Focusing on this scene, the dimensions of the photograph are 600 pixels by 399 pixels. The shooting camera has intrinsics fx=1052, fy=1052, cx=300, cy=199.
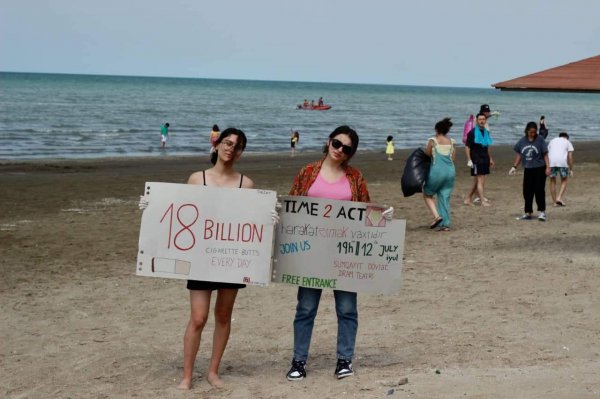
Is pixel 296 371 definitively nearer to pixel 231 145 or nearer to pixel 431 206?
pixel 231 145

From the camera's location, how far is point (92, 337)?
352 inches

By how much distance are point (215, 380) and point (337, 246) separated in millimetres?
1246

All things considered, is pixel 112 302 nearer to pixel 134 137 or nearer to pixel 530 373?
pixel 530 373

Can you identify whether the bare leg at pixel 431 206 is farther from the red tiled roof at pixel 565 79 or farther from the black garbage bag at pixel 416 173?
the red tiled roof at pixel 565 79

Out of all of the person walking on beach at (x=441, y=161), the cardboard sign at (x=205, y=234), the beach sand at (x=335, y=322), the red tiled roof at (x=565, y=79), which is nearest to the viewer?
the cardboard sign at (x=205, y=234)

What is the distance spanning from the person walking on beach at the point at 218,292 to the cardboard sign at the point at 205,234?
8 centimetres

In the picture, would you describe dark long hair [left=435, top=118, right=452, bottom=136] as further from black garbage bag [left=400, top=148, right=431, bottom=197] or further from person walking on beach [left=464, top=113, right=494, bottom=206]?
person walking on beach [left=464, top=113, right=494, bottom=206]

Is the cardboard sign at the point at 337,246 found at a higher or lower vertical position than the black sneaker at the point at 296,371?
higher

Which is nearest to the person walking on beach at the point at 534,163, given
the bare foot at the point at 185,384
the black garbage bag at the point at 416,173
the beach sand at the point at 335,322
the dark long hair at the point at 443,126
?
the beach sand at the point at 335,322

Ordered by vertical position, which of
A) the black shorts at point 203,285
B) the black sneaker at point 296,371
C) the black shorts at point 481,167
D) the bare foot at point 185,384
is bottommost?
the bare foot at point 185,384

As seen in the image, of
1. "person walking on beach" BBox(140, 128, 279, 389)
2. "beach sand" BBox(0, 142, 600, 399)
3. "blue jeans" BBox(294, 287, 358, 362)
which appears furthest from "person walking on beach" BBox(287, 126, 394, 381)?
"person walking on beach" BBox(140, 128, 279, 389)

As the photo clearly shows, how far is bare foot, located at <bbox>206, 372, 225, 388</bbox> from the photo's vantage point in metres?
7.21

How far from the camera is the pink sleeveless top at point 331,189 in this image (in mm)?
7121

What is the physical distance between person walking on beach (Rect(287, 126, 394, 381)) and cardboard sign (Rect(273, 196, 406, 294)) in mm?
70
